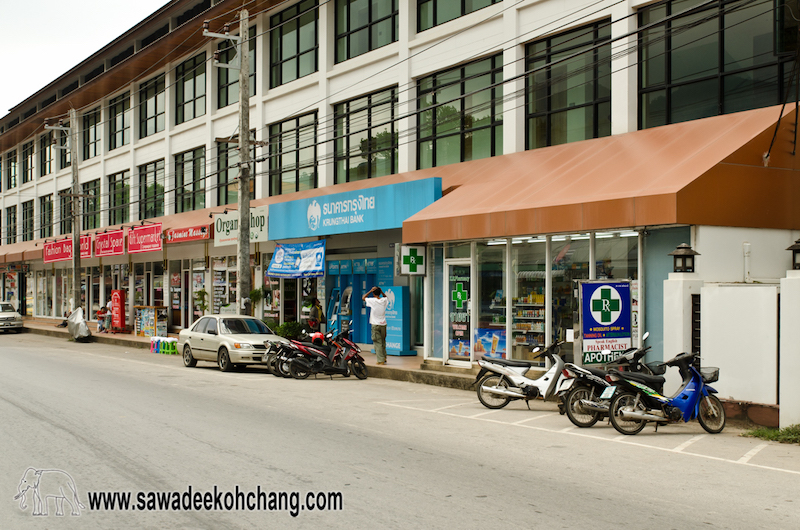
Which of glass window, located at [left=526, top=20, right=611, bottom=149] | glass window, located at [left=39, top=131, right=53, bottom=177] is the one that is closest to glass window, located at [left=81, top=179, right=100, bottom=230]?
glass window, located at [left=39, top=131, right=53, bottom=177]

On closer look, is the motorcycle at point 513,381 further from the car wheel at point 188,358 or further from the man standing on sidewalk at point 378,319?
the car wheel at point 188,358

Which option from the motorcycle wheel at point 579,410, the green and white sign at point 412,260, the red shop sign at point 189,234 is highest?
the red shop sign at point 189,234

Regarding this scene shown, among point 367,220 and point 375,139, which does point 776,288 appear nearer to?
point 367,220

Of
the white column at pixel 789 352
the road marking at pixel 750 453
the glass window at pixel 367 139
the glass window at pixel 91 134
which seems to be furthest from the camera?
the glass window at pixel 91 134

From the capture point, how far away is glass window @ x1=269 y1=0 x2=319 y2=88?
25.0m

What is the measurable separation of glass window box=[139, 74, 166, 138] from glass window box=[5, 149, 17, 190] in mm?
23508

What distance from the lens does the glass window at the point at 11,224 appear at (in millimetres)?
54031

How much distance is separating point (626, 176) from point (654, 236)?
4.03ft

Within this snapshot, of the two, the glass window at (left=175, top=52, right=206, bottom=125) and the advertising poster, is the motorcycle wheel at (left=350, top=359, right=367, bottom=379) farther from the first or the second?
the glass window at (left=175, top=52, right=206, bottom=125)

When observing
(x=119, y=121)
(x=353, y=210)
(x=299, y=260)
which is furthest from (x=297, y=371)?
(x=119, y=121)

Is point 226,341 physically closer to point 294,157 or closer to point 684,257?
point 294,157

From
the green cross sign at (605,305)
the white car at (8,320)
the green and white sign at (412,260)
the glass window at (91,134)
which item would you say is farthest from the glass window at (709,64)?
the glass window at (91,134)

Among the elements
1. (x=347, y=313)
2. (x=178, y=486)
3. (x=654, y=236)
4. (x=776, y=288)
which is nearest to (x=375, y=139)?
(x=347, y=313)

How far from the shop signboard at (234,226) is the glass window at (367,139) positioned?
294cm
